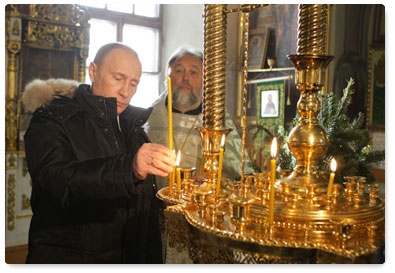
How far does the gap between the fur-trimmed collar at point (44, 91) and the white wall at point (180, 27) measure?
1.36 feet

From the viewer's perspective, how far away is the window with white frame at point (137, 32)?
1.80m

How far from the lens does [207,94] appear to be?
1.46m

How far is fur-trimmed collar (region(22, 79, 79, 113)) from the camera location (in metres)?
1.64

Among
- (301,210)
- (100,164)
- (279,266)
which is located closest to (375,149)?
(279,266)

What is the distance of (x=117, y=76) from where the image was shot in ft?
5.48

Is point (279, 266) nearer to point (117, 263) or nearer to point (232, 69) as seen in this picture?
point (117, 263)

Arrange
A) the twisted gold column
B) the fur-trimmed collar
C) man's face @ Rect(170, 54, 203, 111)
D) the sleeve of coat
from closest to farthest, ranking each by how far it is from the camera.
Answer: the twisted gold column < the sleeve of coat < the fur-trimmed collar < man's face @ Rect(170, 54, 203, 111)

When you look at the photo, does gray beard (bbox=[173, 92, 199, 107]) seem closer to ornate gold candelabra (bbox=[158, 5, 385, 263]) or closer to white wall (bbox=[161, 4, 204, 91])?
white wall (bbox=[161, 4, 204, 91])

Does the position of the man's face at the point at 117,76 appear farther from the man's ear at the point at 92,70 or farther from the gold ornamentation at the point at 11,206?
the gold ornamentation at the point at 11,206

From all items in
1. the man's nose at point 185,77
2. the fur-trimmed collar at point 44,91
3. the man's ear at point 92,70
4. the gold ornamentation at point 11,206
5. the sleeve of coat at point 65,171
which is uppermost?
the man's nose at point 185,77

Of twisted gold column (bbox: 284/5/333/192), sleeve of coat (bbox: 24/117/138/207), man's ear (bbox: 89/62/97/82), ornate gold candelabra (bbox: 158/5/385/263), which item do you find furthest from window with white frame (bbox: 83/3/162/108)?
twisted gold column (bbox: 284/5/333/192)

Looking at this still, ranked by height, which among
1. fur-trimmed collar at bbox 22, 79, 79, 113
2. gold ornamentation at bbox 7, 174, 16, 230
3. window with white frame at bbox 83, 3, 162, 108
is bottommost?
gold ornamentation at bbox 7, 174, 16, 230

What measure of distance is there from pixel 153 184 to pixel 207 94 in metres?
0.43

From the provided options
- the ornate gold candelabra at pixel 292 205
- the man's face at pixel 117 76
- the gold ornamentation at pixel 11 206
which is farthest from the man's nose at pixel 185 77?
the gold ornamentation at pixel 11 206
